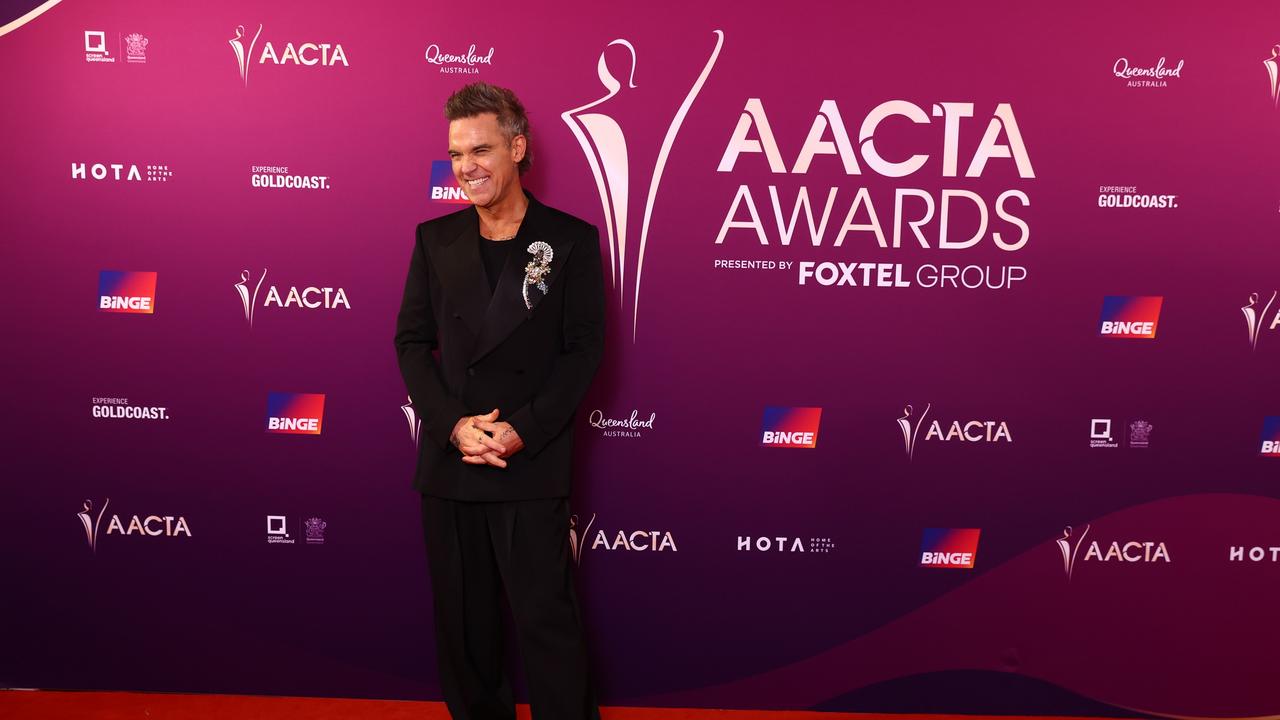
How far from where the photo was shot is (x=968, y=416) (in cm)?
293

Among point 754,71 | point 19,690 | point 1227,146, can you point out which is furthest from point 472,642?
point 1227,146

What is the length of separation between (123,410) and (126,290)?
15.7 inches

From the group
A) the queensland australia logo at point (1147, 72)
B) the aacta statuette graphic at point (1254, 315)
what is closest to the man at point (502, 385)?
the queensland australia logo at point (1147, 72)

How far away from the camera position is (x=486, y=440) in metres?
2.44

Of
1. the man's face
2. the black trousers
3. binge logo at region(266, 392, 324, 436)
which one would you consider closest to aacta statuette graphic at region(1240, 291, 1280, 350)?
the black trousers

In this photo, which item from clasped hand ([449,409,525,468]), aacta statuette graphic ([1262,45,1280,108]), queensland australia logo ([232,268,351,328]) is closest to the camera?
clasped hand ([449,409,525,468])

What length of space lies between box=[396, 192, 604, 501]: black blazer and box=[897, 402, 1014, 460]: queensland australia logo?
42.7 inches

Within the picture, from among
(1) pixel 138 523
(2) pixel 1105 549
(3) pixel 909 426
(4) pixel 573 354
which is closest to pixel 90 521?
(1) pixel 138 523

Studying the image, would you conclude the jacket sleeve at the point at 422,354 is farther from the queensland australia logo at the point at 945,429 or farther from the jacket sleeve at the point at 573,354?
the queensland australia logo at the point at 945,429

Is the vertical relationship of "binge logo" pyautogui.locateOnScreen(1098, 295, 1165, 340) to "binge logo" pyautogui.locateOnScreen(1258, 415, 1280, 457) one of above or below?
above

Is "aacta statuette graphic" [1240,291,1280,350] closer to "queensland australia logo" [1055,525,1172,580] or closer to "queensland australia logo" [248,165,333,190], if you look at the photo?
"queensland australia logo" [1055,525,1172,580]

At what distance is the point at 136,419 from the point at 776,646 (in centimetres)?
228

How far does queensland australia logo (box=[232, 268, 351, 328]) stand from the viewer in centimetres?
292

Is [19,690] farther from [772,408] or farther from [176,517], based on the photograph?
[772,408]
